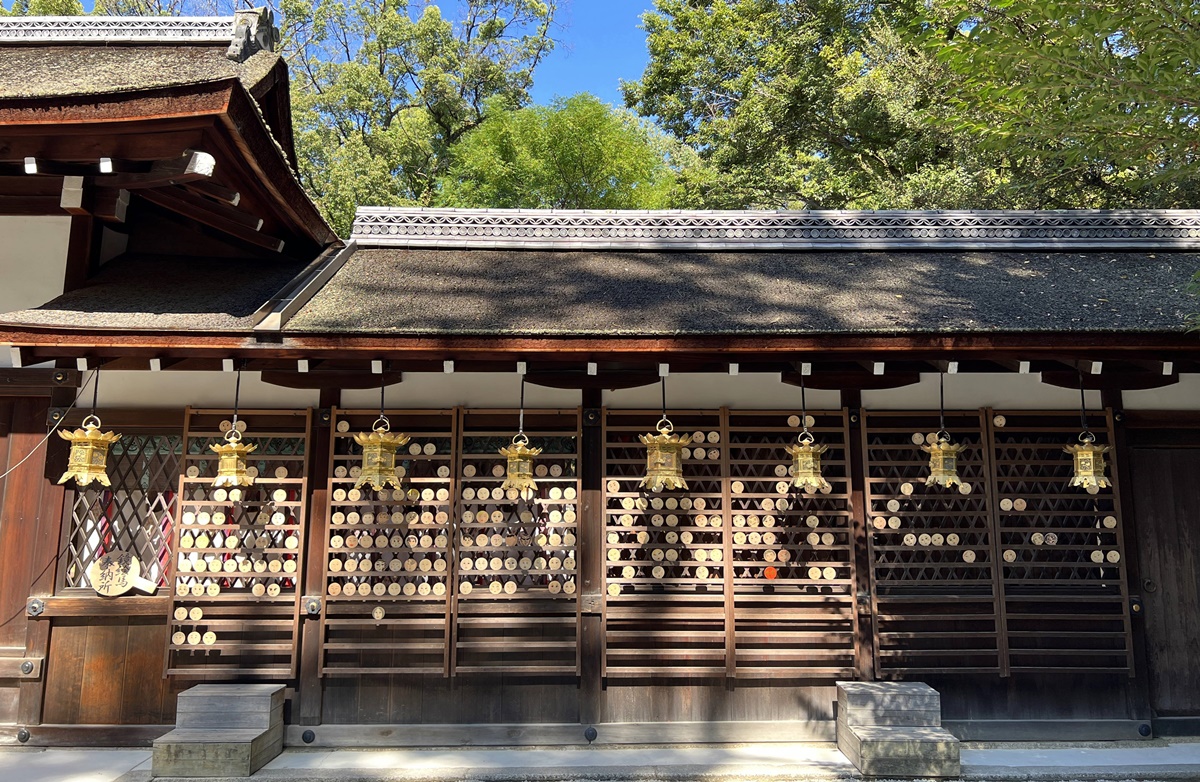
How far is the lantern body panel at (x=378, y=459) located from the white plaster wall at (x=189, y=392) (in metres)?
0.85

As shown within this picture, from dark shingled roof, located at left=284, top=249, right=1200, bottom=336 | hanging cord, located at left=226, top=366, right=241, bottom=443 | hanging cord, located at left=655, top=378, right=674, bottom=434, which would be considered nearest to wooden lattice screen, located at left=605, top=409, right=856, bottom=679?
hanging cord, located at left=655, top=378, right=674, bottom=434

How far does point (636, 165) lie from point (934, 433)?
15.9m

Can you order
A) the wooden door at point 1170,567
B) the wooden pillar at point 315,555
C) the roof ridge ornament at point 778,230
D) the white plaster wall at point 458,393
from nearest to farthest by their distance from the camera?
the wooden pillar at point 315,555 < the wooden door at point 1170,567 < the white plaster wall at point 458,393 < the roof ridge ornament at point 778,230

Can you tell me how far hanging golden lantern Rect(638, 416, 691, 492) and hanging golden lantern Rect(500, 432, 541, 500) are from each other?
2.63ft

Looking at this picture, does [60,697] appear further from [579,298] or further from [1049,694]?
[1049,694]

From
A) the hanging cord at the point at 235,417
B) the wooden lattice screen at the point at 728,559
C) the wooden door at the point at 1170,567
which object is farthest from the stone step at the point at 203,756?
the wooden door at the point at 1170,567

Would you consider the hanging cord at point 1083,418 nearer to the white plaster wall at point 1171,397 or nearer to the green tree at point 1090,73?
the white plaster wall at point 1171,397

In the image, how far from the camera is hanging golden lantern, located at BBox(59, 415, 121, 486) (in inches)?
193

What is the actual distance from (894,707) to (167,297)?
5.93 m

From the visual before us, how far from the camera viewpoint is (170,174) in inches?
193

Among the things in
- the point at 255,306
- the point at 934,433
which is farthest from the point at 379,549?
the point at 934,433

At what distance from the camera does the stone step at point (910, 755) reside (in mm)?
4660

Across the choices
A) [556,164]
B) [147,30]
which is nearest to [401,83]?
[556,164]

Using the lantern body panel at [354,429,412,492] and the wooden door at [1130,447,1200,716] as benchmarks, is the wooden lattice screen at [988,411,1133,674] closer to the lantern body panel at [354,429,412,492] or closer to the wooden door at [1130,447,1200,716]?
the wooden door at [1130,447,1200,716]
